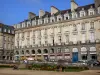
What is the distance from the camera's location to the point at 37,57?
2454 inches

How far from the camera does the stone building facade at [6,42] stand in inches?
2844

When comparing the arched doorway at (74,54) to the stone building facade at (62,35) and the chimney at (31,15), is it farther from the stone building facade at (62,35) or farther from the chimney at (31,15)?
the chimney at (31,15)

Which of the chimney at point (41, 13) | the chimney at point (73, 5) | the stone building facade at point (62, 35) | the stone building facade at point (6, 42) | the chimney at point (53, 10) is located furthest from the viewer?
the stone building facade at point (6, 42)

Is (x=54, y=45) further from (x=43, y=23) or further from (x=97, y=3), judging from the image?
(x=97, y=3)

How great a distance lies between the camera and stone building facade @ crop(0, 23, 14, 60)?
72.2m

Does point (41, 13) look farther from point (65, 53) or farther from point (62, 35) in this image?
point (65, 53)

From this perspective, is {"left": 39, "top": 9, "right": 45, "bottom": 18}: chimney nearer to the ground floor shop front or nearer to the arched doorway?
the ground floor shop front

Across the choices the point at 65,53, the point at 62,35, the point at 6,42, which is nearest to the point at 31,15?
the point at 6,42

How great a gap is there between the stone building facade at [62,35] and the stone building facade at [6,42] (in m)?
6.54

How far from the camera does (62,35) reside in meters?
58.0

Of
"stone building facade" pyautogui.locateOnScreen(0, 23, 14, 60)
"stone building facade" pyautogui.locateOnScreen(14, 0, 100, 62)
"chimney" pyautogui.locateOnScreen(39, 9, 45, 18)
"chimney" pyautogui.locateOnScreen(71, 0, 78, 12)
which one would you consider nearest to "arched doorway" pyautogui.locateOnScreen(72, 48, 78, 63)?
"stone building facade" pyautogui.locateOnScreen(14, 0, 100, 62)

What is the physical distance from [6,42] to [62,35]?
2738cm

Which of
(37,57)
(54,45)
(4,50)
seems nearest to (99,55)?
(54,45)

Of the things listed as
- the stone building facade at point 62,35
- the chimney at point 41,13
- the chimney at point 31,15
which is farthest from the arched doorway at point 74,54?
the chimney at point 31,15
